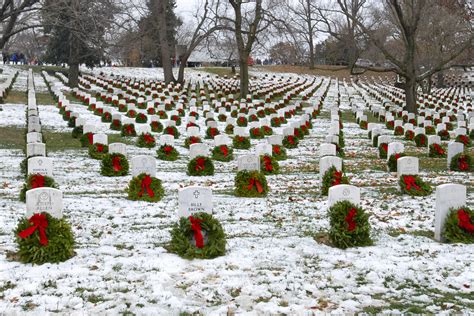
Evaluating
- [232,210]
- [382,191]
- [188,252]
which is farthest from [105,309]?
[382,191]

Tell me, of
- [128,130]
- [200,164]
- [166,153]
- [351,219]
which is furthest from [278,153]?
[351,219]

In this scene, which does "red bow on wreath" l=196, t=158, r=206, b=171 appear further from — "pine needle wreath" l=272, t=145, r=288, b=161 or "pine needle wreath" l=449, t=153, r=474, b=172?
"pine needle wreath" l=449, t=153, r=474, b=172

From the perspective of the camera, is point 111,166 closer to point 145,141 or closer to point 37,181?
point 37,181

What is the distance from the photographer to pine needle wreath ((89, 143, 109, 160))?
14281 mm

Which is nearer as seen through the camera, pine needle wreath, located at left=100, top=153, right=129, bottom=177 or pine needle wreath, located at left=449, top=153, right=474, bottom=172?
Answer: pine needle wreath, located at left=100, top=153, right=129, bottom=177

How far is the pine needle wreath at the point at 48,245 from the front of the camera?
651 cm

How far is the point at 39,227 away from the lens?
21.8ft

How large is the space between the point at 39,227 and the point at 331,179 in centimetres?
557

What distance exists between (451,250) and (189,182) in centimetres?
598

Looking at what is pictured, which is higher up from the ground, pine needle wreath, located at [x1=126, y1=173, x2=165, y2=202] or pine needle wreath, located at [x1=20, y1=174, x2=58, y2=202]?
pine needle wreath, located at [x1=20, y1=174, x2=58, y2=202]

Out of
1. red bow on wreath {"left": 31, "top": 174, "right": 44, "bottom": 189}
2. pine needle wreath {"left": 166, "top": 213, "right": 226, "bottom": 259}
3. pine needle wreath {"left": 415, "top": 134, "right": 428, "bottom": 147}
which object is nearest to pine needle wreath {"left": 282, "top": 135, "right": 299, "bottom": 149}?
pine needle wreath {"left": 415, "top": 134, "right": 428, "bottom": 147}

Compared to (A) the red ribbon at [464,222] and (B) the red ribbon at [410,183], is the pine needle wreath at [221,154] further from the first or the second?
(A) the red ribbon at [464,222]

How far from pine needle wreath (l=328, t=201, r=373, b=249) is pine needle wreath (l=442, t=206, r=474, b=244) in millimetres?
1120

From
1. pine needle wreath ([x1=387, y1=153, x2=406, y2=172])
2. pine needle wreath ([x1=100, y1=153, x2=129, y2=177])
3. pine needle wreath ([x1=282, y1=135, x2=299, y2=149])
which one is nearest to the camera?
pine needle wreath ([x1=100, y1=153, x2=129, y2=177])
